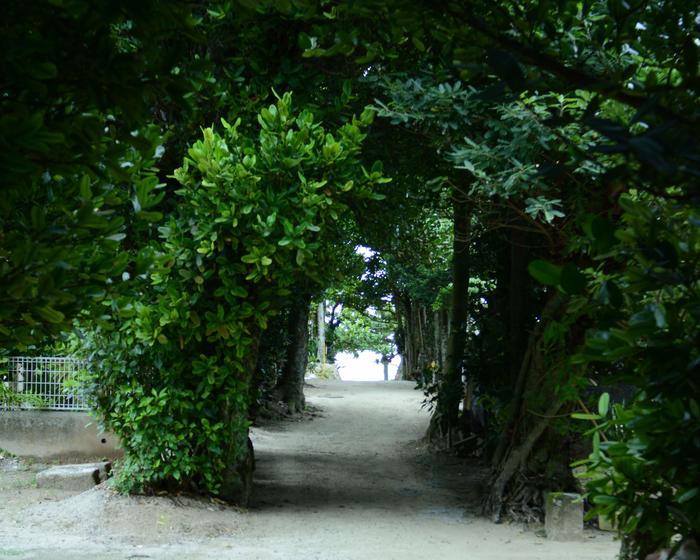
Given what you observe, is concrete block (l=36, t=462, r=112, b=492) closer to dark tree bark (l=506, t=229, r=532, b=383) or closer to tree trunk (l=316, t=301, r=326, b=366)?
dark tree bark (l=506, t=229, r=532, b=383)

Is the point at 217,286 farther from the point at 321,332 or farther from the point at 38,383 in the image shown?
the point at 321,332

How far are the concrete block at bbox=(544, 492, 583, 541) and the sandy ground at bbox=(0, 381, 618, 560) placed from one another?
0.14 meters

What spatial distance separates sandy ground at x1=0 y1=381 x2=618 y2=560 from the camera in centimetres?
745

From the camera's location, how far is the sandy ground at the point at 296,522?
7.45 metres

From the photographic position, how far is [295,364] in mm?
18422

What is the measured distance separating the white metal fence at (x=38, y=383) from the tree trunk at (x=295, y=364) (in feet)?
20.0

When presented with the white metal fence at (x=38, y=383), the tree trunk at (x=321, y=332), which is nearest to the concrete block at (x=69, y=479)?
the white metal fence at (x=38, y=383)

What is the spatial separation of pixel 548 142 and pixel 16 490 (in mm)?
7695

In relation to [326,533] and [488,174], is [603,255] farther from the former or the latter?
[326,533]

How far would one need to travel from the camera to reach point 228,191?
25.0 ft

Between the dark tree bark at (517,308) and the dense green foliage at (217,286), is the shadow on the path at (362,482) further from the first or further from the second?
the dark tree bark at (517,308)

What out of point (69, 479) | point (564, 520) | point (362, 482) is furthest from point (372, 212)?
point (69, 479)

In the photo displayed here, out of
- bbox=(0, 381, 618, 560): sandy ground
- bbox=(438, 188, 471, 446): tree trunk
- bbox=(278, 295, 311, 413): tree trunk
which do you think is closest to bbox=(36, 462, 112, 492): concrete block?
bbox=(0, 381, 618, 560): sandy ground

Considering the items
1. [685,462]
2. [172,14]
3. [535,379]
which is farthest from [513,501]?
[172,14]
